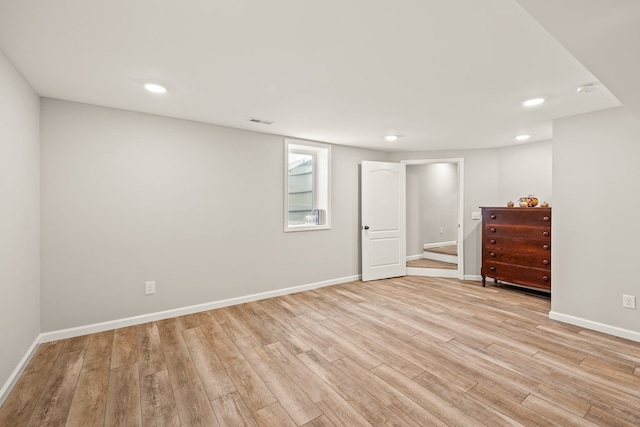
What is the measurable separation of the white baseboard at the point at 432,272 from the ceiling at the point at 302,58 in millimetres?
2793

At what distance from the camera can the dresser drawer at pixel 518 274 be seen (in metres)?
3.79

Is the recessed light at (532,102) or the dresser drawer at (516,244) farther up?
the recessed light at (532,102)

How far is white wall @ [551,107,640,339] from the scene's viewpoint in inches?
106

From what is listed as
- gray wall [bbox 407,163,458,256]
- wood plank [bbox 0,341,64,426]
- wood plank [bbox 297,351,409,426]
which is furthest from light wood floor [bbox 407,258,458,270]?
wood plank [bbox 0,341,64,426]

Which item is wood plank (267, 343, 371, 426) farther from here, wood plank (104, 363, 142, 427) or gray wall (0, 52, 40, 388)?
gray wall (0, 52, 40, 388)

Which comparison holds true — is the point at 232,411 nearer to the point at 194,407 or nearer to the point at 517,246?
the point at 194,407

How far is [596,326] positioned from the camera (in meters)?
2.89

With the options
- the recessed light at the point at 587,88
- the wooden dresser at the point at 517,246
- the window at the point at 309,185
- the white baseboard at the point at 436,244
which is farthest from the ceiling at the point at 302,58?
the white baseboard at the point at 436,244

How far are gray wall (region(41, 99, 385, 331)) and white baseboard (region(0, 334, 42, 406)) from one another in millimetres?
194

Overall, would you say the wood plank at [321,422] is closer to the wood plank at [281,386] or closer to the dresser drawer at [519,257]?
the wood plank at [281,386]

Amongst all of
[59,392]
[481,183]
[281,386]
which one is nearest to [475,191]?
[481,183]

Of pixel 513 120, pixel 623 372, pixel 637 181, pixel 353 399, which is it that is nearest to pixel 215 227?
pixel 353 399

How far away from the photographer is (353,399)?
1.84 metres

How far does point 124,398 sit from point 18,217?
1524 millimetres
